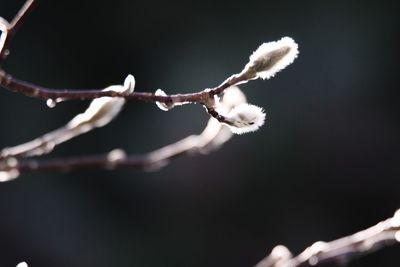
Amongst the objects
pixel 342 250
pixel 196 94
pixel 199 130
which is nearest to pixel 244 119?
pixel 196 94

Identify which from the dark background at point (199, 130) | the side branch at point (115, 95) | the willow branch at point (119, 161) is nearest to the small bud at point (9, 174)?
the willow branch at point (119, 161)

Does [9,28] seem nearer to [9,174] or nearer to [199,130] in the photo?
[9,174]

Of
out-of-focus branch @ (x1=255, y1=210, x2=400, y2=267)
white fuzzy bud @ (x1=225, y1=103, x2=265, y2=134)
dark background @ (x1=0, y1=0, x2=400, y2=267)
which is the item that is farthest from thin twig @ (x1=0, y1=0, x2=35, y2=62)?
dark background @ (x1=0, y1=0, x2=400, y2=267)

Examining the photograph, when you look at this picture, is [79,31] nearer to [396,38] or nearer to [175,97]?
[396,38]

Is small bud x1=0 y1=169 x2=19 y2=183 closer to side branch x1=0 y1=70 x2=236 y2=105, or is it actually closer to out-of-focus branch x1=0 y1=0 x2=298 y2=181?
out-of-focus branch x1=0 y1=0 x2=298 y2=181

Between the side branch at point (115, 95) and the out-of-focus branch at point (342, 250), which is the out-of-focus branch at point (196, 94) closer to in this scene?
the side branch at point (115, 95)
